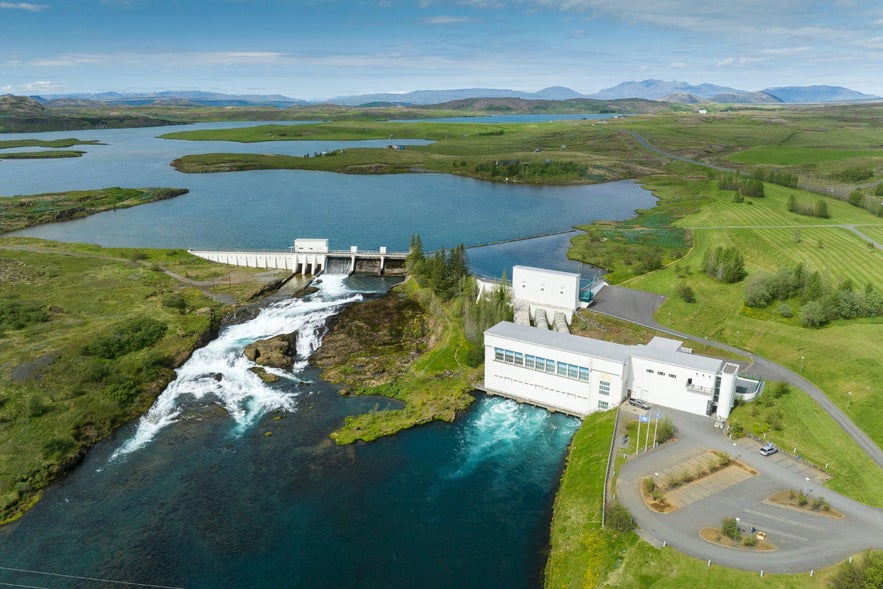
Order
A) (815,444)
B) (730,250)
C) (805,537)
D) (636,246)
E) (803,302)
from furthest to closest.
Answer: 1. (636,246)
2. (730,250)
3. (803,302)
4. (815,444)
5. (805,537)

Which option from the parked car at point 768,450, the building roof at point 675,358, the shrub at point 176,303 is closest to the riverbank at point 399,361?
the building roof at point 675,358

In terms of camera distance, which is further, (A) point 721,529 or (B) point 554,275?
(B) point 554,275

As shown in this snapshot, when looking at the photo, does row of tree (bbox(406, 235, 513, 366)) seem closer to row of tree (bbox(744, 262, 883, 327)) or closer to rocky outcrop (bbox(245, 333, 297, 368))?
rocky outcrop (bbox(245, 333, 297, 368))

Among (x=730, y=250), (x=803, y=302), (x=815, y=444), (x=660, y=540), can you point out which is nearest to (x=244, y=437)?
(x=660, y=540)

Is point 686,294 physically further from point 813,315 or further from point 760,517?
point 760,517

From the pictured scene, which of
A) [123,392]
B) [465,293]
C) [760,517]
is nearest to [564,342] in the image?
[465,293]

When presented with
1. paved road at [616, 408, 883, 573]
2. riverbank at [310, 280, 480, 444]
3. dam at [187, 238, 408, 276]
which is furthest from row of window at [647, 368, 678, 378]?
dam at [187, 238, 408, 276]

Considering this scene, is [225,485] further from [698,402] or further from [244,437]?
[698,402]
